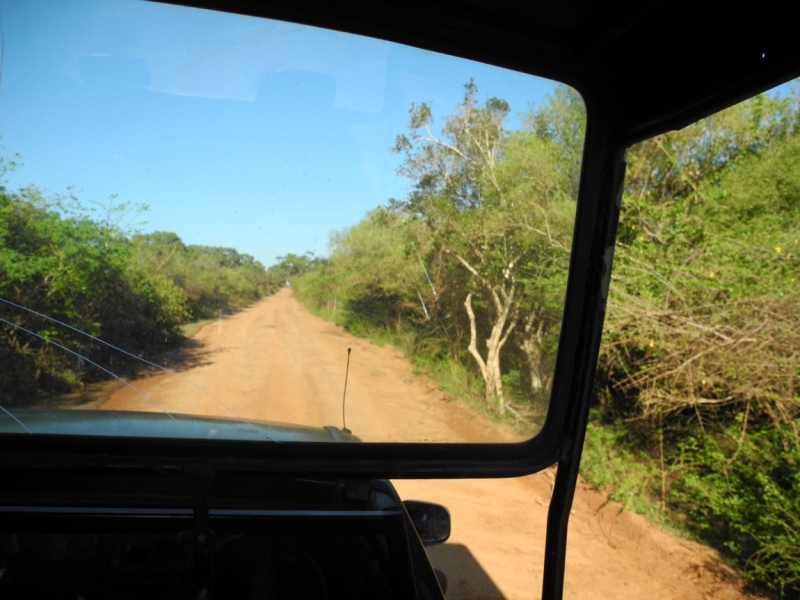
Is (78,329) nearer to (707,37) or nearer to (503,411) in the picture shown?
(503,411)

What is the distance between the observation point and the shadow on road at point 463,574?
548 cm

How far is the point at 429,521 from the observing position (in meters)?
2.74

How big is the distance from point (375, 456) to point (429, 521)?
1.02m

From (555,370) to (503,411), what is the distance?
22cm

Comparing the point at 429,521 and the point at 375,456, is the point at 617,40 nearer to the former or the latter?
the point at 375,456

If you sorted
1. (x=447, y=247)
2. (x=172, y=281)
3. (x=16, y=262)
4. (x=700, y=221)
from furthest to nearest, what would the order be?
(x=700, y=221) → (x=447, y=247) → (x=172, y=281) → (x=16, y=262)

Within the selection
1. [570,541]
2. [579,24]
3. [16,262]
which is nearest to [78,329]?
[16,262]

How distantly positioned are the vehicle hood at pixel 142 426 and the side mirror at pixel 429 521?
96 cm

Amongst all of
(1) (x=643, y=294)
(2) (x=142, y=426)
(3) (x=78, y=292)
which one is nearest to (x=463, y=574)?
(1) (x=643, y=294)

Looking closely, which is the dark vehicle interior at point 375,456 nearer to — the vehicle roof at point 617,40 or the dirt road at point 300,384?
the vehicle roof at point 617,40

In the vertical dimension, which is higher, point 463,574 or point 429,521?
point 429,521

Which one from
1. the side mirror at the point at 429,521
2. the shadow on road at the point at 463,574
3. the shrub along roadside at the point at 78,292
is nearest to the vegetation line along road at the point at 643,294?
the shrub along roadside at the point at 78,292

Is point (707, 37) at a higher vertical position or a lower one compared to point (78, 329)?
higher

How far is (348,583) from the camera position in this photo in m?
2.05
